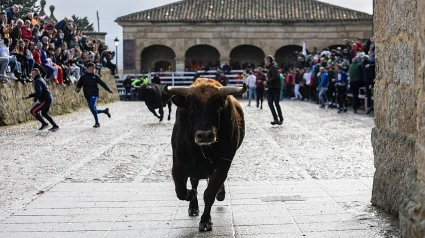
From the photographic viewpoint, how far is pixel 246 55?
55.0m

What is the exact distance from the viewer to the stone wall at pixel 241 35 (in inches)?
2077

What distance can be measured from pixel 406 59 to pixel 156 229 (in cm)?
260

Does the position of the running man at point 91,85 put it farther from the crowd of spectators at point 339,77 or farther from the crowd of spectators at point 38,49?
the crowd of spectators at point 339,77

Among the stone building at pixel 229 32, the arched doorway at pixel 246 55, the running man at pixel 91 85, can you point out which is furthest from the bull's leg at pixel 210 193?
the arched doorway at pixel 246 55

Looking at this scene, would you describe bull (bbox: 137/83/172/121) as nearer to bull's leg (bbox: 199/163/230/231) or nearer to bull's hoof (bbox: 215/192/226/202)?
bull's hoof (bbox: 215/192/226/202)

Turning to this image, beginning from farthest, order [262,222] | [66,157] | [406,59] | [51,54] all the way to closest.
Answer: [51,54] → [66,157] → [262,222] → [406,59]

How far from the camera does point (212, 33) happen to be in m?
53.0

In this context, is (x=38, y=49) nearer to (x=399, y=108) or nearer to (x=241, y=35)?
(x=399, y=108)

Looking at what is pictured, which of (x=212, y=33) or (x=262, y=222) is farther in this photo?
(x=212, y=33)

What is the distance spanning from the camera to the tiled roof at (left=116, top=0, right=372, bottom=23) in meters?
53.0

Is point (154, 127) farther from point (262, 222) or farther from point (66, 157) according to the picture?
point (262, 222)

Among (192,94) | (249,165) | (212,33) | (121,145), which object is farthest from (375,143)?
(212,33)

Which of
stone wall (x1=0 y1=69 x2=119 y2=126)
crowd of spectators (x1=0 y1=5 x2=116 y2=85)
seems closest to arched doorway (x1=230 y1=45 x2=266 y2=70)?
crowd of spectators (x1=0 y1=5 x2=116 y2=85)

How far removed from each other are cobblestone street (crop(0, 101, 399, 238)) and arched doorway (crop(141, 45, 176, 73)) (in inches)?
1603
